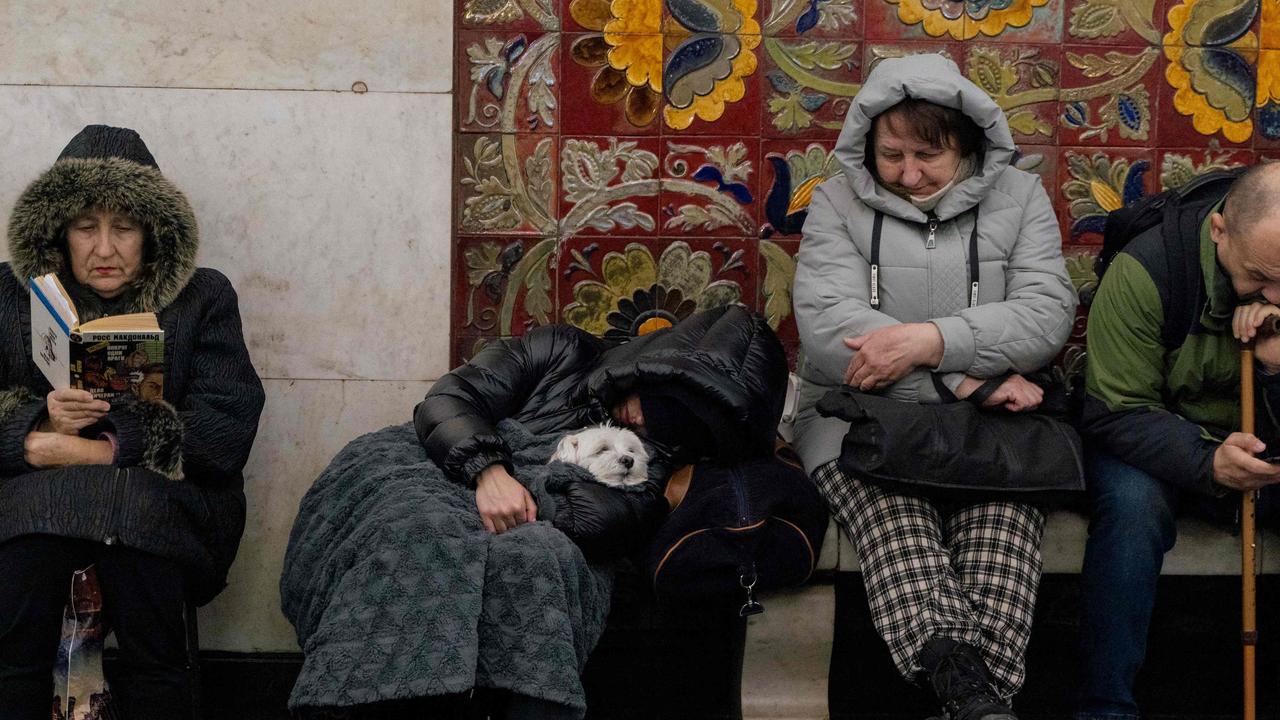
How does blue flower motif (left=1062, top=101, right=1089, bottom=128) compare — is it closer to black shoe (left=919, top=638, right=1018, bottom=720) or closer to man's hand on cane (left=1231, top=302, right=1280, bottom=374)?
man's hand on cane (left=1231, top=302, right=1280, bottom=374)

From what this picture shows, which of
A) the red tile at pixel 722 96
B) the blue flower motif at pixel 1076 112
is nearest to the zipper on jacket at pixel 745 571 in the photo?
the red tile at pixel 722 96

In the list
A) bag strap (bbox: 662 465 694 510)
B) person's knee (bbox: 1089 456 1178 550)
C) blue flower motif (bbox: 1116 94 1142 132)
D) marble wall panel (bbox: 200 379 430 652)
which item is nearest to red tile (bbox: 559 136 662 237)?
marble wall panel (bbox: 200 379 430 652)

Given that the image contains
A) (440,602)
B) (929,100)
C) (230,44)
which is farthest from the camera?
(230,44)

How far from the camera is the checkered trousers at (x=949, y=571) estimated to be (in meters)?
3.54

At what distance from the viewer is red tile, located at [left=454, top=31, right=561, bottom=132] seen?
14.8 ft

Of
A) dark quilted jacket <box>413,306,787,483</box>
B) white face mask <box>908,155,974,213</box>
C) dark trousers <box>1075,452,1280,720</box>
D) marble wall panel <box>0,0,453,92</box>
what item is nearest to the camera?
dark trousers <box>1075,452,1280,720</box>

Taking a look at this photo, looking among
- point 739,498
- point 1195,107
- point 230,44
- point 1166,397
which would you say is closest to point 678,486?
point 739,498

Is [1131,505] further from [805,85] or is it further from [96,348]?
[96,348]

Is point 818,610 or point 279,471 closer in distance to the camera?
point 818,610

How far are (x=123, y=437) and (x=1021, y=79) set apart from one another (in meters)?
3.00

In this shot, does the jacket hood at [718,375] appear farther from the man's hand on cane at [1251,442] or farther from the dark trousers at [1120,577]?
the man's hand on cane at [1251,442]

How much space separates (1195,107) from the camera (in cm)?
460

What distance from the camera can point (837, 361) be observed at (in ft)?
13.0

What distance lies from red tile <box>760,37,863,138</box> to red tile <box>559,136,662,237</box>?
0.41 metres
